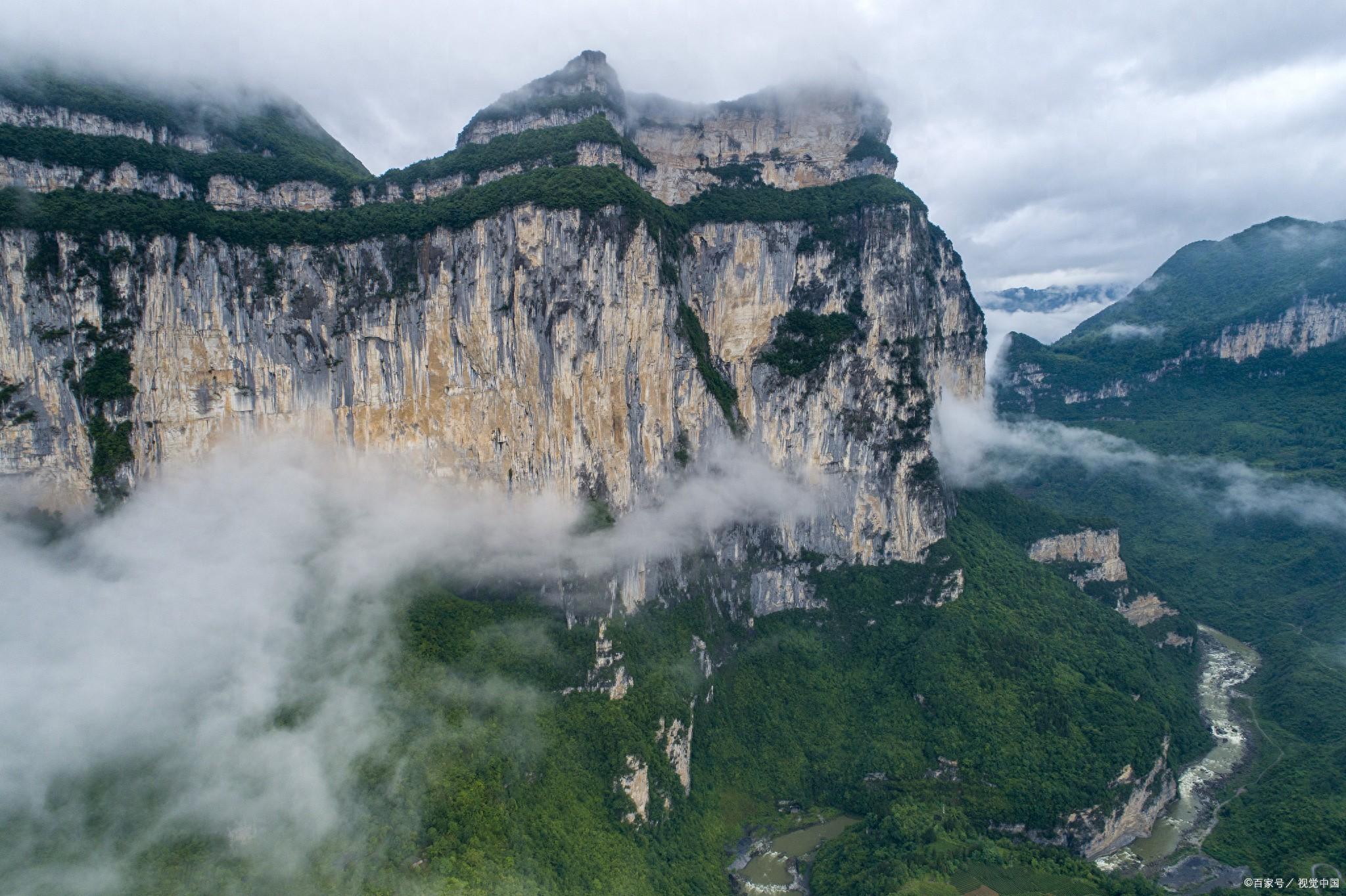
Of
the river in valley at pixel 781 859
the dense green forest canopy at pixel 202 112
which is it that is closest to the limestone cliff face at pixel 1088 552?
the river in valley at pixel 781 859

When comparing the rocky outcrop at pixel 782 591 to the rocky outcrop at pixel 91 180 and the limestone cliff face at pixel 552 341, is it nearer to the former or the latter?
the limestone cliff face at pixel 552 341

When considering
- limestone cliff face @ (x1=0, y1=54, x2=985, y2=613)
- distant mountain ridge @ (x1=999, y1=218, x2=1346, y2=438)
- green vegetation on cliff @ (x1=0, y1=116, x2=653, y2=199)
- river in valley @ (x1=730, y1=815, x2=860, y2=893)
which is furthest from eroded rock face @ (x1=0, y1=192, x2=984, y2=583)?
distant mountain ridge @ (x1=999, y1=218, x2=1346, y2=438)

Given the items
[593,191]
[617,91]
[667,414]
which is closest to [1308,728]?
[667,414]

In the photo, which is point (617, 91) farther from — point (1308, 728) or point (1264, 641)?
point (1264, 641)

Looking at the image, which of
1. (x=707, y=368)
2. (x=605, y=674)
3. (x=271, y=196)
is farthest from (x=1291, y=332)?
(x=271, y=196)

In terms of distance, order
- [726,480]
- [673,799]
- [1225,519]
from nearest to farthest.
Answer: [673,799] → [726,480] → [1225,519]

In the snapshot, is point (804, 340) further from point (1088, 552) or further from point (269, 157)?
point (269, 157)
